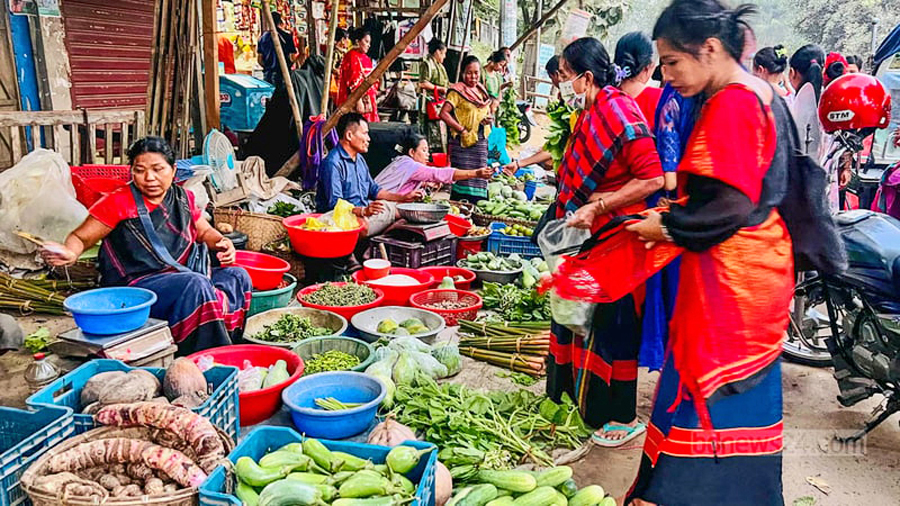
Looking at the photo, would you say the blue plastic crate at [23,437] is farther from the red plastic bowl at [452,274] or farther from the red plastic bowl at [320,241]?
the red plastic bowl at [452,274]

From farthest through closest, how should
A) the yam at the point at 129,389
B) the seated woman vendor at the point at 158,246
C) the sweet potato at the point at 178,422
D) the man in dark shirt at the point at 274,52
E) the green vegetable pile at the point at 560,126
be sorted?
the man in dark shirt at the point at 274,52 < the green vegetable pile at the point at 560,126 < the seated woman vendor at the point at 158,246 < the yam at the point at 129,389 < the sweet potato at the point at 178,422

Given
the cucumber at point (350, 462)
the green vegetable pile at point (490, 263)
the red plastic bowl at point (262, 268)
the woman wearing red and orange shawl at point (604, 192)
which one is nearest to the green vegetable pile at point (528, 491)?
the cucumber at point (350, 462)

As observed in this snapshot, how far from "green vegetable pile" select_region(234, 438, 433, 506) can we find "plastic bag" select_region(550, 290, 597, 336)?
36.5 inches

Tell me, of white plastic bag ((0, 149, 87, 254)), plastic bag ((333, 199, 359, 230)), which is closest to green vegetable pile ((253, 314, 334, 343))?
plastic bag ((333, 199, 359, 230))

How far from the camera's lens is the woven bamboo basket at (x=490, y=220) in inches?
244

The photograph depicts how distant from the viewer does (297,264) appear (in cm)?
527

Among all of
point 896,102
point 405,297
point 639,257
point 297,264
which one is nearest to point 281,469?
point 639,257

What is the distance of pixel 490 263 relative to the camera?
5535mm

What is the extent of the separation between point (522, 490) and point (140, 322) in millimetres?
1854

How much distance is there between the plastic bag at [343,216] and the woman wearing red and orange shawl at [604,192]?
2.28 meters

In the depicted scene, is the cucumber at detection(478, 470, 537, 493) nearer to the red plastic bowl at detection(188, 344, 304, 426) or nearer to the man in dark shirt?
the red plastic bowl at detection(188, 344, 304, 426)

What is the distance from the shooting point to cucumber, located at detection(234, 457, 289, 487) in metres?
2.09

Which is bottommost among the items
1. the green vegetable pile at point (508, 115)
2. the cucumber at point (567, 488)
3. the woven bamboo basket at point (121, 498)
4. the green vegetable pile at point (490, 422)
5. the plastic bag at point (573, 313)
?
the green vegetable pile at point (490, 422)

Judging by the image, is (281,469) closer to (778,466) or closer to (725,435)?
(725,435)
